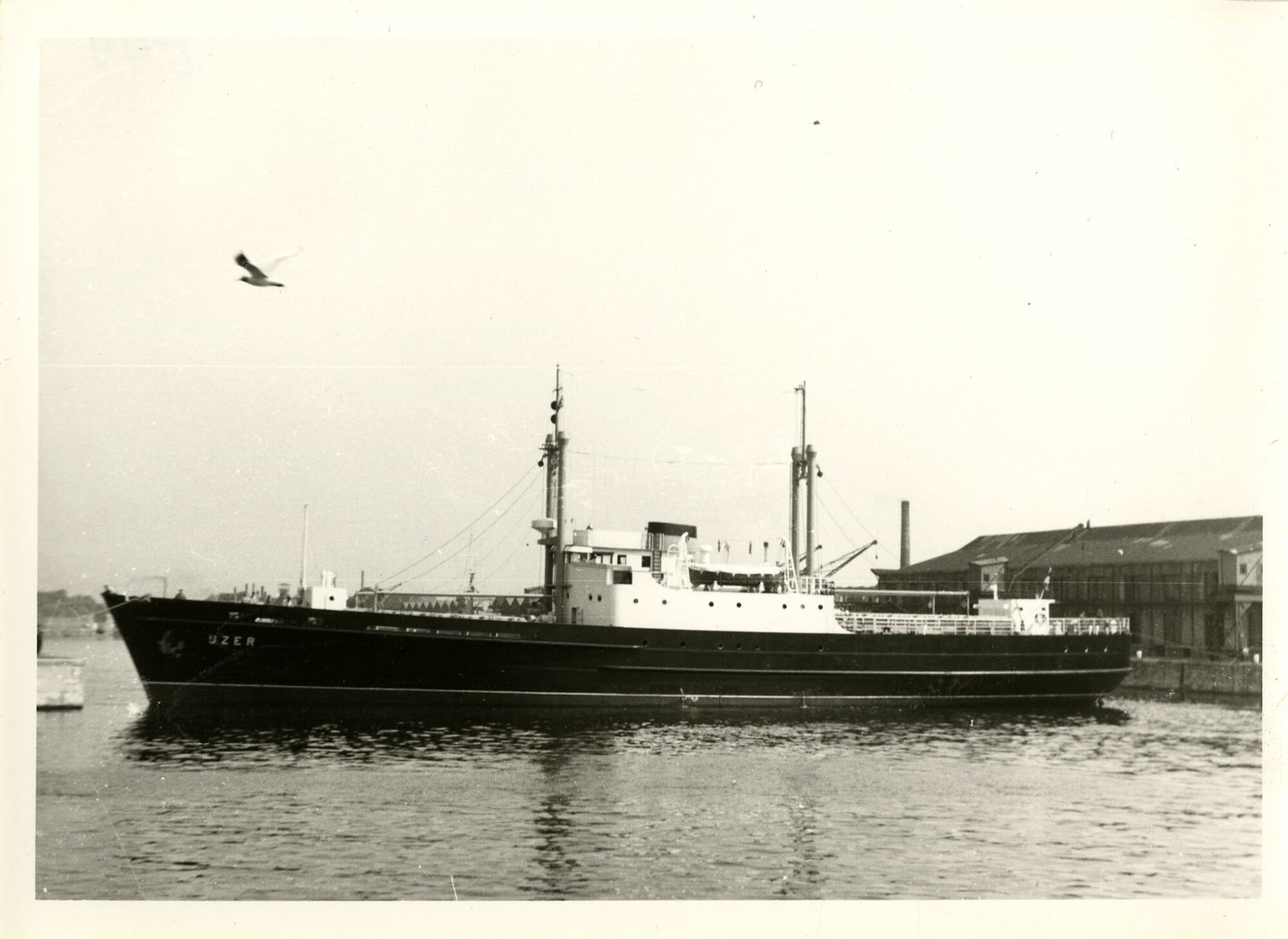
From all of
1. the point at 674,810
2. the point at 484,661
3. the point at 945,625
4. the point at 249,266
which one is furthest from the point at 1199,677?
the point at 249,266

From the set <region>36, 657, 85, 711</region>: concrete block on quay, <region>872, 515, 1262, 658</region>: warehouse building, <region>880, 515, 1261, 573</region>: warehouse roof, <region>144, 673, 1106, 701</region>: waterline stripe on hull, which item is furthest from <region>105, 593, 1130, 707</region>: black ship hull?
<region>880, 515, 1261, 573</region>: warehouse roof

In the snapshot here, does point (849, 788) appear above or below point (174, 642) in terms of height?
below

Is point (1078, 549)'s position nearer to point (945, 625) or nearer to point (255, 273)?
point (945, 625)

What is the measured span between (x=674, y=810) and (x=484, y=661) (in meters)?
8.38

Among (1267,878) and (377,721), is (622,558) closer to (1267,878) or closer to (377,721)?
(377,721)

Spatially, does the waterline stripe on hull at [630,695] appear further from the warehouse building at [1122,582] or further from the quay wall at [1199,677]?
the quay wall at [1199,677]

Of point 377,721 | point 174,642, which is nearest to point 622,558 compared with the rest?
point 377,721

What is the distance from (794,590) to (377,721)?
9546mm

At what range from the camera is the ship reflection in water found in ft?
34.7

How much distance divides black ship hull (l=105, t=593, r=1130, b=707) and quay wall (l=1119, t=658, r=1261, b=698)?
890 centimetres

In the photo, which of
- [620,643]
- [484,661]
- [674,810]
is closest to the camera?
[674,810]

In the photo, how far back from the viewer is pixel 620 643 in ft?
69.7

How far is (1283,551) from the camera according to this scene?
11.2 meters

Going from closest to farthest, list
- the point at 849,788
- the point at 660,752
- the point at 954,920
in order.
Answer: the point at 954,920 → the point at 849,788 → the point at 660,752
